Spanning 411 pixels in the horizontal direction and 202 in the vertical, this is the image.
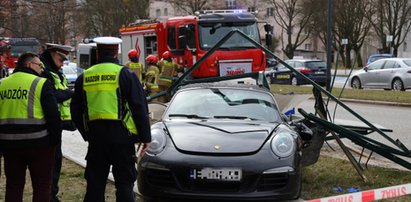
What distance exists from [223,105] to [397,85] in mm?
17374

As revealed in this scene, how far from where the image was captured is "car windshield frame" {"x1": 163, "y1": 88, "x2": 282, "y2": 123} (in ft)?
20.7

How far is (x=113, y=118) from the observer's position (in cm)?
440

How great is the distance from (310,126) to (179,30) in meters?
10.4

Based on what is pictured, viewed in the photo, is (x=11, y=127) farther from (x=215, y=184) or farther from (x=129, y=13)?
(x=129, y=13)

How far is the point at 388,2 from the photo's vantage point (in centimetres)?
5191

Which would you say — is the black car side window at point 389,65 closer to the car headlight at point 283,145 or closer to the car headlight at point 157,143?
the car headlight at point 283,145

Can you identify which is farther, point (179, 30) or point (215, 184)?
point (179, 30)

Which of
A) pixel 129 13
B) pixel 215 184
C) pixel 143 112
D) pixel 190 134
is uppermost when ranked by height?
pixel 129 13

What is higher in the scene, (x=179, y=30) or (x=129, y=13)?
(x=129, y=13)

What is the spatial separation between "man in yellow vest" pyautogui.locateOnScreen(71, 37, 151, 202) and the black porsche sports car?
2.25ft

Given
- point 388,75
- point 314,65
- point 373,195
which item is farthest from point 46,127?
point 314,65

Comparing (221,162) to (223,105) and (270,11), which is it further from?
(270,11)

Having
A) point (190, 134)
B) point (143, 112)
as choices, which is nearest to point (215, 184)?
point (190, 134)

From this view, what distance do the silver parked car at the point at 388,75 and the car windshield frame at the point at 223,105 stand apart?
16.5 m
